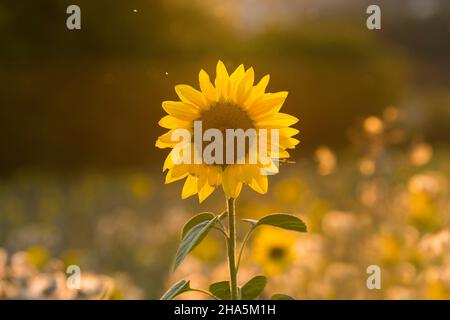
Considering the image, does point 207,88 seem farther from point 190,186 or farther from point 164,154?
point 164,154

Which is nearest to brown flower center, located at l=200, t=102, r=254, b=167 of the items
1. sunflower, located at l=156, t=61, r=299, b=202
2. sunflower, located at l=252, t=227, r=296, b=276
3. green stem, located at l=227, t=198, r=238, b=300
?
sunflower, located at l=156, t=61, r=299, b=202

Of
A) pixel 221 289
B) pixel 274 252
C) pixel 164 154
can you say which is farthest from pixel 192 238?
pixel 164 154

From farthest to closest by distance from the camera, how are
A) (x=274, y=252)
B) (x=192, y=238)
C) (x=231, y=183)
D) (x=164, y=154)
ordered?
(x=164, y=154), (x=274, y=252), (x=231, y=183), (x=192, y=238)

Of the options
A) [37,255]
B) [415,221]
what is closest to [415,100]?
[415,221]

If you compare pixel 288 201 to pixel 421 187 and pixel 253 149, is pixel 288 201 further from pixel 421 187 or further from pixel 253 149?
pixel 253 149

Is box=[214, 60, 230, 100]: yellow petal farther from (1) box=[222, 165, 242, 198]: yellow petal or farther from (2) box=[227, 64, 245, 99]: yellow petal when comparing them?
(1) box=[222, 165, 242, 198]: yellow petal

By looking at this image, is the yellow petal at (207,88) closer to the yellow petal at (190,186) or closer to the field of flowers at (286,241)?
the yellow petal at (190,186)

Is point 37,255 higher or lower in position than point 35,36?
lower
